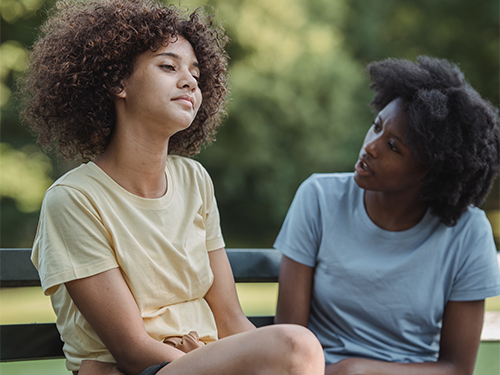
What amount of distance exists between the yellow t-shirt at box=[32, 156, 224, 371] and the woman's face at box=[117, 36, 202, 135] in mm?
221

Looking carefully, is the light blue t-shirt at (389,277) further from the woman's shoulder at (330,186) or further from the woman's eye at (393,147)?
the woman's eye at (393,147)

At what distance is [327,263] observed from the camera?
218 cm

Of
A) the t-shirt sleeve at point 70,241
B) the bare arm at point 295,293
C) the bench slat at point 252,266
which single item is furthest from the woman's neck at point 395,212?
the t-shirt sleeve at point 70,241

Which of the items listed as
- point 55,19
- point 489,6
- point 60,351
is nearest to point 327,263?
point 60,351

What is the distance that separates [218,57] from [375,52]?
10.6m

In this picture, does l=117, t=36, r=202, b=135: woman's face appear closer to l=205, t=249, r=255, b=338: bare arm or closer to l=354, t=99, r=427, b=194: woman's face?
l=205, t=249, r=255, b=338: bare arm

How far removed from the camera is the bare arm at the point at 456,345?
204 cm

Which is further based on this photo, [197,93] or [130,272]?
[197,93]

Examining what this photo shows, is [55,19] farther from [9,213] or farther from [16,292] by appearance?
[9,213]

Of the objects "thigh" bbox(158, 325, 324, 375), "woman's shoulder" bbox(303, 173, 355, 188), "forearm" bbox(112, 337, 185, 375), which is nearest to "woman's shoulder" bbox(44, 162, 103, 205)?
"forearm" bbox(112, 337, 185, 375)

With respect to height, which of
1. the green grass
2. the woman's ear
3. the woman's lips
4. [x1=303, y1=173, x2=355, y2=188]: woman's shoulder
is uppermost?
the woman's ear

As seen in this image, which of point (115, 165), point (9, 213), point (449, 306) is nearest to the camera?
point (115, 165)

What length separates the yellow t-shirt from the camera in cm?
152

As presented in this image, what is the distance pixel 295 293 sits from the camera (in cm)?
218
